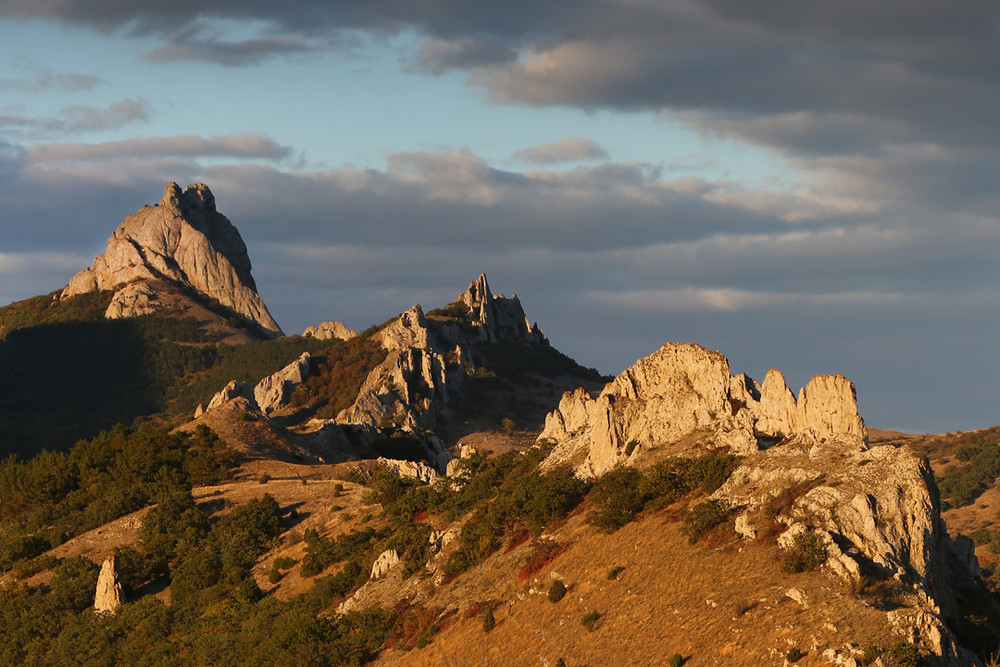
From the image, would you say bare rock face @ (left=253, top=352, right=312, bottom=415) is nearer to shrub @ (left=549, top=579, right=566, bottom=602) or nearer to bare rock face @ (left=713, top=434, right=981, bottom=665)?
shrub @ (left=549, top=579, right=566, bottom=602)

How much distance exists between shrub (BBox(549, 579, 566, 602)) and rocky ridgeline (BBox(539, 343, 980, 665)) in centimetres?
794

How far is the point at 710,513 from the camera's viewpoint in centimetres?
4647

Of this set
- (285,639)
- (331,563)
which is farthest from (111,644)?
(285,639)

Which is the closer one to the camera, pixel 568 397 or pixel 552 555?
pixel 552 555

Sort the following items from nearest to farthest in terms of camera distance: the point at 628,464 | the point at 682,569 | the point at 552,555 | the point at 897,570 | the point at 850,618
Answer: the point at 850,618 < the point at 897,570 < the point at 682,569 < the point at 552,555 < the point at 628,464

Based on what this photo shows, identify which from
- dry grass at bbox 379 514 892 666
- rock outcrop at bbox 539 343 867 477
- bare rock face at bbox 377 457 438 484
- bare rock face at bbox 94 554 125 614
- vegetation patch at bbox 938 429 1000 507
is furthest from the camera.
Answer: vegetation patch at bbox 938 429 1000 507

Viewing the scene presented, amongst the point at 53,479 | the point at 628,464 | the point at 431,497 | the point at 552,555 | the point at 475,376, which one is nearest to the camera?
the point at 552,555

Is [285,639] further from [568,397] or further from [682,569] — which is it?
[568,397]

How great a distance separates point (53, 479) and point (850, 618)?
3283 inches

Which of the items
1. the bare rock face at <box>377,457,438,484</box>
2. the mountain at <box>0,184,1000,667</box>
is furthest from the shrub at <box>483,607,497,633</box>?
the bare rock face at <box>377,457,438,484</box>

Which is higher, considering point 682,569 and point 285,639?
point 682,569

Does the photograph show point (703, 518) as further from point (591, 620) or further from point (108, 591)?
point (108, 591)

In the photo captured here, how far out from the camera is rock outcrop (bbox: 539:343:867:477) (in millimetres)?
51156

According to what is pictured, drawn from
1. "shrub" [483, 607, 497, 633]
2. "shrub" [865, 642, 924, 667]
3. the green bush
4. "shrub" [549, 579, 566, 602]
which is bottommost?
"shrub" [483, 607, 497, 633]
